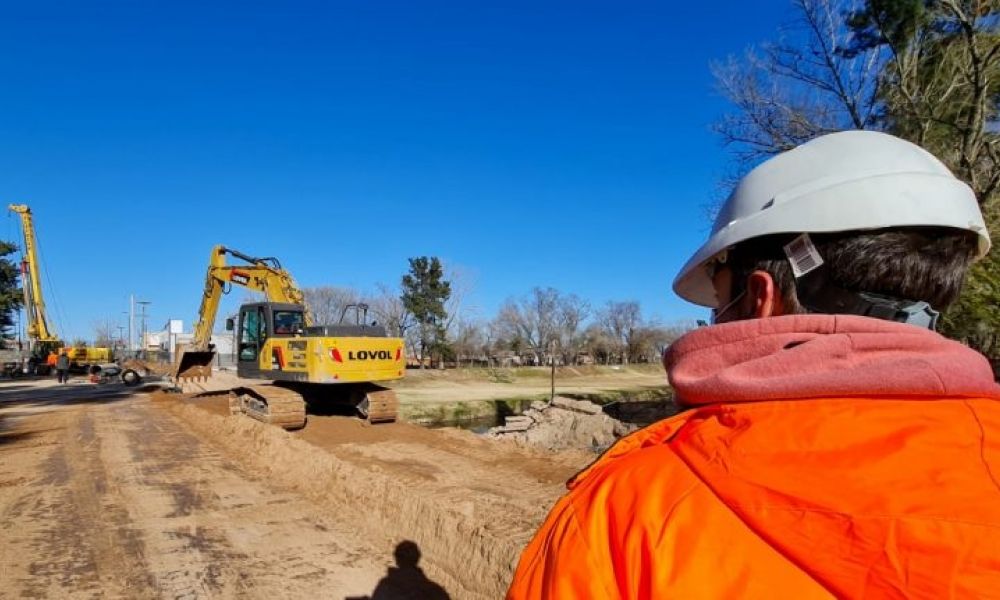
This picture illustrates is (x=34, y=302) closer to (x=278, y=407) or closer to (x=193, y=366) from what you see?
A: (x=193, y=366)

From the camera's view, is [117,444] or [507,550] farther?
[117,444]

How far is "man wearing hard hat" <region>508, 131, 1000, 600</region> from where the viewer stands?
0.86m

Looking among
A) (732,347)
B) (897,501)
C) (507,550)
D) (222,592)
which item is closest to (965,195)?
(732,347)

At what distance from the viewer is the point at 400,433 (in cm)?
1345

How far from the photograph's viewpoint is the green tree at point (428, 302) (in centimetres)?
5672

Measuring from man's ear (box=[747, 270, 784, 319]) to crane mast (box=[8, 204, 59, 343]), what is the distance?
5375cm

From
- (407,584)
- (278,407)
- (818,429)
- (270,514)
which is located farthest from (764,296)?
(278,407)

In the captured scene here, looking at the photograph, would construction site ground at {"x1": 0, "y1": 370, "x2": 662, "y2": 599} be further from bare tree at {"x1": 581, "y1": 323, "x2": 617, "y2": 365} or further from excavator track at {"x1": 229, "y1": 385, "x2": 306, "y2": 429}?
bare tree at {"x1": 581, "y1": 323, "x2": 617, "y2": 365}

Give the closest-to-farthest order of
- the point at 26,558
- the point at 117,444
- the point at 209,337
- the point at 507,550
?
the point at 507,550, the point at 26,558, the point at 117,444, the point at 209,337

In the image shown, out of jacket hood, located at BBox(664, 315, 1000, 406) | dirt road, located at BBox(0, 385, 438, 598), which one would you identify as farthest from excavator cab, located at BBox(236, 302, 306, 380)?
jacket hood, located at BBox(664, 315, 1000, 406)

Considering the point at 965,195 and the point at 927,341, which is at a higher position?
the point at 965,195

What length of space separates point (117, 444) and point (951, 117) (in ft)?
65.2

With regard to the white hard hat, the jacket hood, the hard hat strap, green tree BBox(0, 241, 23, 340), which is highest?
green tree BBox(0, 241, 23, 340)

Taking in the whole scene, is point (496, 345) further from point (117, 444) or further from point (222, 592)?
point (222, 592)
